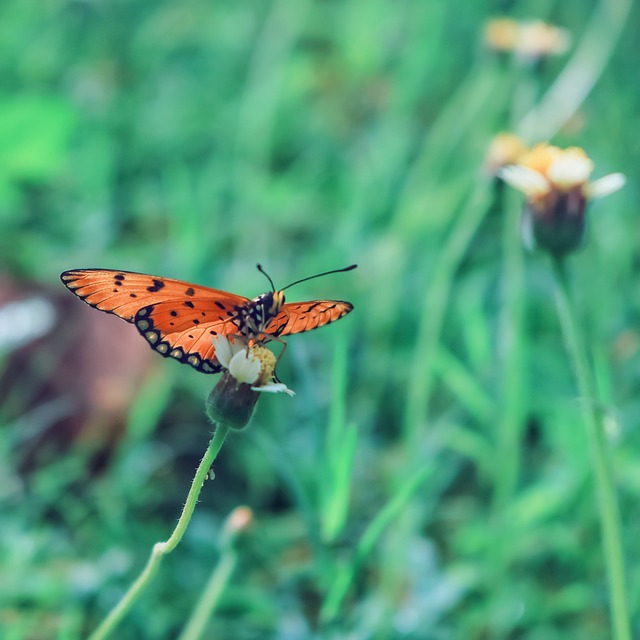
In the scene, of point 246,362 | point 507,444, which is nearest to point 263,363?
point 246,362

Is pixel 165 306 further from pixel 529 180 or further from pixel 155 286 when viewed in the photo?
pixel 529 180

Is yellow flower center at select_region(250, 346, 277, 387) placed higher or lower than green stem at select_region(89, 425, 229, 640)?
higher

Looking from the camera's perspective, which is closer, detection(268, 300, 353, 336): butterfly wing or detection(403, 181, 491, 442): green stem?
detection(268, 300, 353, 336): butterfly wing

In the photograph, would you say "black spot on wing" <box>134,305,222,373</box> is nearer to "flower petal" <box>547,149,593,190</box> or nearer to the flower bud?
the flower bud

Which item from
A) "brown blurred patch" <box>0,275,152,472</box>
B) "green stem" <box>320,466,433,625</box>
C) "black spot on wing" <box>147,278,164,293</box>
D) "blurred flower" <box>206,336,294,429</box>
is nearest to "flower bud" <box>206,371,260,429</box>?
"blurred flower" <box>206,336,294,429</box>

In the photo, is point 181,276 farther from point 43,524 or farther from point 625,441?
point 625,441

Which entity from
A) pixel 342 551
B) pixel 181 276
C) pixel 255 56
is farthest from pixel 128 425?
pixel 255 56
